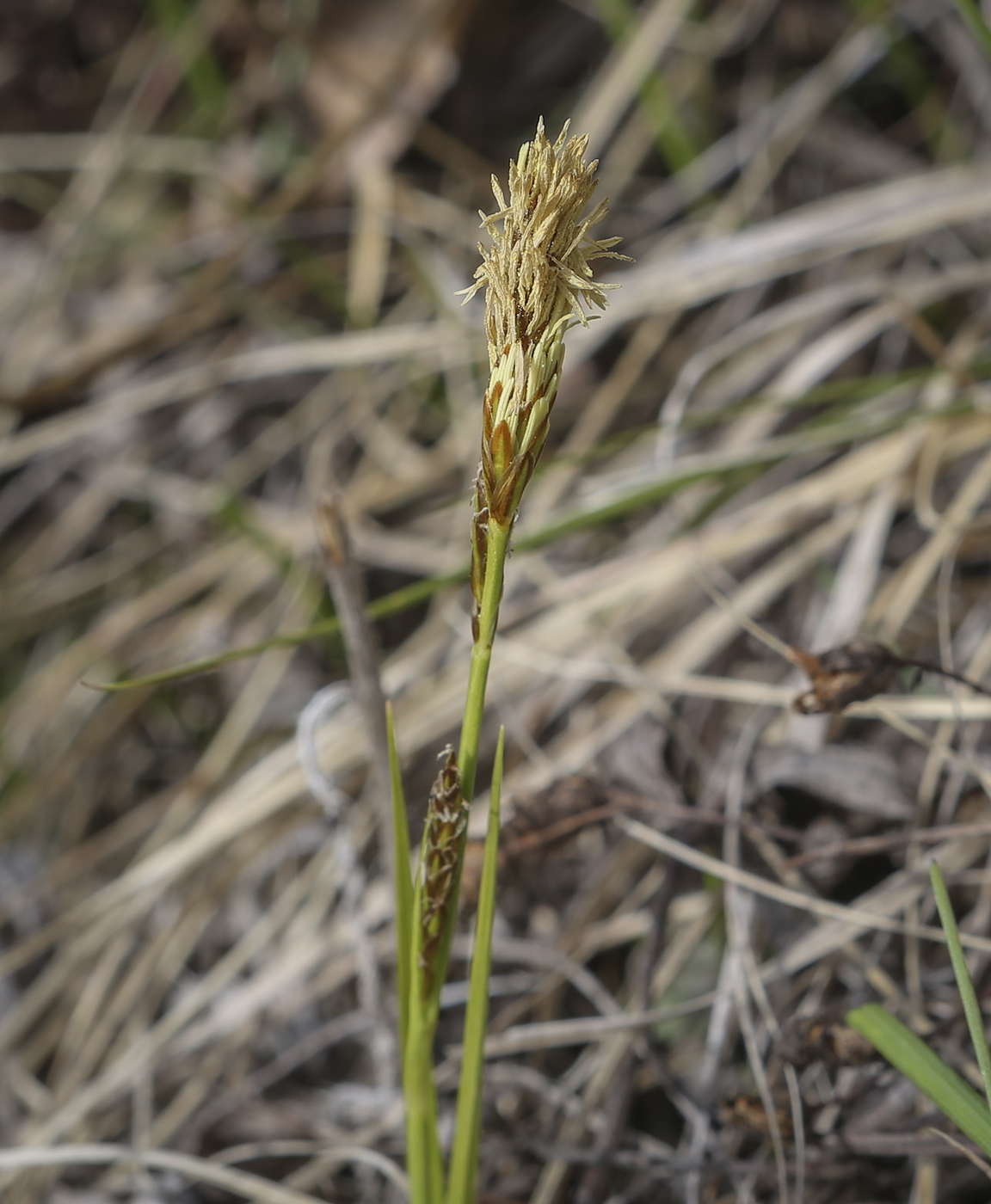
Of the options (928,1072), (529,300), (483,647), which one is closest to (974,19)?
(529,300)

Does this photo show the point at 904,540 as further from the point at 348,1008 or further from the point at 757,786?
the point at 348,1008

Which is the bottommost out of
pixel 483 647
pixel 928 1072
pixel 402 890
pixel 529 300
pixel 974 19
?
pixel 928 1072

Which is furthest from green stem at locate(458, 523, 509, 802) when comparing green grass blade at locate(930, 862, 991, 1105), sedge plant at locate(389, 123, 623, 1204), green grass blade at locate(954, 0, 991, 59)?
green grass blade at locate(954, 0, 991, 59)

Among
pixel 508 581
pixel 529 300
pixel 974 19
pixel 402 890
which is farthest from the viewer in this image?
pixel 508 581

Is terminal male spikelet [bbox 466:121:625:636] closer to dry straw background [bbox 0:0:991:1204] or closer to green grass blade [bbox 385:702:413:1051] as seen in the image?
green grass blade [bbox 385:702:413:1051]

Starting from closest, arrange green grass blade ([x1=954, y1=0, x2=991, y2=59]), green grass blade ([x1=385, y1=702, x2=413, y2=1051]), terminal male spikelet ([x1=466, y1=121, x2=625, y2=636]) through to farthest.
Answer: terminal male spikelet ([x1=466, y1=121, x2=625, y2=636]) < green grass blade ([x1=385, y1=702, x2=413, y2=1051]) < green grass blade ([x1=954, y1=0, x2=991, y2=59])

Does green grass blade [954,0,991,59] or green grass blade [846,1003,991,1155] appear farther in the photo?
green grass blade [954,0,991,59]

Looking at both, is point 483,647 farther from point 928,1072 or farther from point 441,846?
point 928,1072
